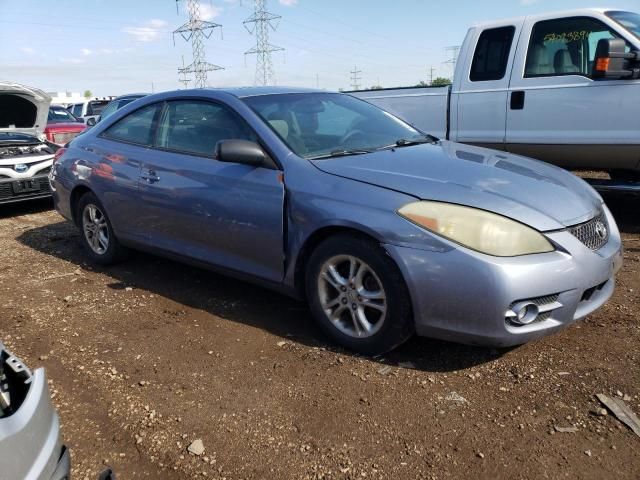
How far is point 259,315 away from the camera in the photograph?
3.84 m

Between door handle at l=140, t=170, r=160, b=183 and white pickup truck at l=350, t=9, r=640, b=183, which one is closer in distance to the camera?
door handle at l=140, t=170, r=160, b=183

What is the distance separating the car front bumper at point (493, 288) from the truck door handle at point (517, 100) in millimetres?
3318

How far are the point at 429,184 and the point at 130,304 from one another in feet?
8.02

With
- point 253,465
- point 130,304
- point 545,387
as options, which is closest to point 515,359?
point 545,387

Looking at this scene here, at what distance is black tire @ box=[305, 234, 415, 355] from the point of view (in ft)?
9.53

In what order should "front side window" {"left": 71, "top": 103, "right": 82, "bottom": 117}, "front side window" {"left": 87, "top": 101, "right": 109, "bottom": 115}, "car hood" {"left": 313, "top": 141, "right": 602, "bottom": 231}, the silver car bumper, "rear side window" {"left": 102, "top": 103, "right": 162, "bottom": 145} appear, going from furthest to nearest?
1. "front side window" {"left": 71, "top": 103, "right": 82, "bottom": 117}
2. "front side window" {"left": 87, "top": 101, "right": 109, "bottom": 115}
3. "rear side window" {"left": 102, "top": 103, "right": 162, "bottom": 145}
4. "car hood" {"left": 313, "top": 141, "right": 602, "bottom": 231}
5. the silver car bumper

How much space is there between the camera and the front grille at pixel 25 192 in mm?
7301

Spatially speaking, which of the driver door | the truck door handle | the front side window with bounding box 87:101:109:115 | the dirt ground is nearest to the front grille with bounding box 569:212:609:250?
the dirt ground

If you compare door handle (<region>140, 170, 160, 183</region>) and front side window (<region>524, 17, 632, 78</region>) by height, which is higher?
front side window (<region>524, 17, 632, 78</region>)

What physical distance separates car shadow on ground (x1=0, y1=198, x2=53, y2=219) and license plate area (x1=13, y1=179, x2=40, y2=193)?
0.28m

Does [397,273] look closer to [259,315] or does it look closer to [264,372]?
[264,372]

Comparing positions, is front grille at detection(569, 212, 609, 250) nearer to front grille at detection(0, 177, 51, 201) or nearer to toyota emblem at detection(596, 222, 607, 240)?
toyota emblem at detection(596, 222, 607, 240)

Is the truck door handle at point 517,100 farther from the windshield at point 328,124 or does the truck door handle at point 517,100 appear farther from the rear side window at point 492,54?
the windshield at point 328,124

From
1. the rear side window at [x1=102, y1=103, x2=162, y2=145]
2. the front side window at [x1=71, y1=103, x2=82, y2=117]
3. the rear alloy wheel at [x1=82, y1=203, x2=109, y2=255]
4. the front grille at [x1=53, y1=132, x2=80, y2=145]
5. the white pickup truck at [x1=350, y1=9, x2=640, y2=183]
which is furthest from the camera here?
the front side window at [x1=71, y1=103, x2=82, y2=117]
